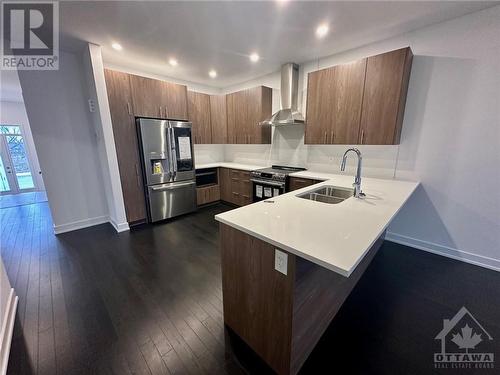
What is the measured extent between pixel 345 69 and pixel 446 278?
2.74 meters

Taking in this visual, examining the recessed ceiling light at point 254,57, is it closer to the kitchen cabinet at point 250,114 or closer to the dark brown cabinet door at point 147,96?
the kitchen cabinet at point 250,114

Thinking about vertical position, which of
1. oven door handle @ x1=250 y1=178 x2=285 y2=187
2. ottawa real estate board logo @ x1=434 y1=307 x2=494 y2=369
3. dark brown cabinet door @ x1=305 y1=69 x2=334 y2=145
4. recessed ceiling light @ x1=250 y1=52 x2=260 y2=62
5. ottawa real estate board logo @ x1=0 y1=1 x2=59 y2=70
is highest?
recessed ceiling light @ x1=250 y1=52 x2=260 y2=62

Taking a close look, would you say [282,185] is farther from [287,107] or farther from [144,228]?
[144,228]

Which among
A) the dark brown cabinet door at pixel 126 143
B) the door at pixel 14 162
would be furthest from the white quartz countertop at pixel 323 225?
the door at pixel 14 162

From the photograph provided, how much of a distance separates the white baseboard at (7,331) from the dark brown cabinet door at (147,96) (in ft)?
8.83

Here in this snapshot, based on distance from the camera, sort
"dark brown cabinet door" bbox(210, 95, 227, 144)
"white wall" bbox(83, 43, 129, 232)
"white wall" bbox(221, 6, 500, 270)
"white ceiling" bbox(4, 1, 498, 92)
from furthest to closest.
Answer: "dark brown cabinet door" bbox(210, 95, 227, 144) → "white wall" bbox(83, 43, 129, 232) → "white wall" bbox(221, 6, 500, 270) → "white ceiling" bbox(4, 1, 498, 92)

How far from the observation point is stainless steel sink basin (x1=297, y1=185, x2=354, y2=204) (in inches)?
87.1

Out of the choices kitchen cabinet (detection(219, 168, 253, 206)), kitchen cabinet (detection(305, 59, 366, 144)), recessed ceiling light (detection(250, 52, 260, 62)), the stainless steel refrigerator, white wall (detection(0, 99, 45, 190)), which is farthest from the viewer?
white wall (detection(0, 99, 45, 190))

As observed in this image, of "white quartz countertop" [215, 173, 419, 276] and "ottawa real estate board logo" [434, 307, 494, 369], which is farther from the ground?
"white quartz countertop" [215, 173, 419, 276]

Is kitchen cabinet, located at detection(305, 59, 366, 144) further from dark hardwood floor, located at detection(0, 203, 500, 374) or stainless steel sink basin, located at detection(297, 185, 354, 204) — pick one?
dark hardwood floor, located at detection(0, 203, 500, 374)

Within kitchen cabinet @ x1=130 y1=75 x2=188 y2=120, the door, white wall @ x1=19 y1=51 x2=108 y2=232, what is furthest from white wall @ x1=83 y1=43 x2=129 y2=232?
the door

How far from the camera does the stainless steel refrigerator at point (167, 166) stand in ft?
11.0

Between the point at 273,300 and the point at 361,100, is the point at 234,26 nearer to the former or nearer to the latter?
the point at 361,100

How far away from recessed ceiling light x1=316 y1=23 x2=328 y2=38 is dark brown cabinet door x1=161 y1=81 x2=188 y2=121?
8.08 feet
